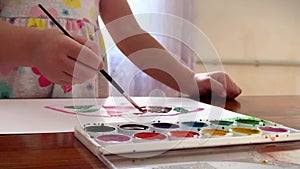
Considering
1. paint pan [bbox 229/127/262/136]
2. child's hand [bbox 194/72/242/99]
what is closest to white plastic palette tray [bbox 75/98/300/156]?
paint pan [bbox 229/127/262/136]

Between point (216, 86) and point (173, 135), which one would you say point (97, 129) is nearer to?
point (173, 135)

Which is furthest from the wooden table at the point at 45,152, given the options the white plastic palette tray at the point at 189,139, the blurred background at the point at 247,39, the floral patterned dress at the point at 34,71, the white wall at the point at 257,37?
the white wall at the point at 257,37

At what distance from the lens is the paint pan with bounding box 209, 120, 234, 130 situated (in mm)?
427

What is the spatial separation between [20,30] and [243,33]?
1300 millimetres

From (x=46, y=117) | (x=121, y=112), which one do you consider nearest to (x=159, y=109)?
(x=121, y=112)

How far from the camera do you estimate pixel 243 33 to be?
1670 millimetres

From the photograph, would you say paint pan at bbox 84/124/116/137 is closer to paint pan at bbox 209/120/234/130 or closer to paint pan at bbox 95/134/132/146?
paint pan at bbox 95/134/132/146

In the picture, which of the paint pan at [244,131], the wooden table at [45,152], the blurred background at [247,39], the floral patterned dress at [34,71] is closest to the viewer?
the wooden table at [45,152]

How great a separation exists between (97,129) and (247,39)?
4.57ft

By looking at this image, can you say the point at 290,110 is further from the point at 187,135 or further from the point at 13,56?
the point at 13,56

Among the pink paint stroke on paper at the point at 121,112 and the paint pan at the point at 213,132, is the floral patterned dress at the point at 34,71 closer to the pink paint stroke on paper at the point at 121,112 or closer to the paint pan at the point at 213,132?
the pink paint stroke on paper at the point at 121,112

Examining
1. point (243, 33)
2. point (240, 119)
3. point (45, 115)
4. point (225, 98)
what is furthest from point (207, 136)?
point (243, 33)

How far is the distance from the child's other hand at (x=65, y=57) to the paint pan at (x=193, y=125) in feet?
0.37

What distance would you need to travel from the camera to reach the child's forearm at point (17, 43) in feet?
1.61
